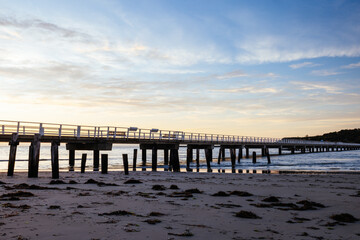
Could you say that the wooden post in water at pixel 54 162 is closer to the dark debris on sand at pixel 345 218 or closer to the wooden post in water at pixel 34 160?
the wooden post in water at pixel 34 160

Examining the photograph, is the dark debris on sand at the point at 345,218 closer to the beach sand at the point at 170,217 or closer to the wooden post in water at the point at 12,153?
the beach sand at the point at 170,217

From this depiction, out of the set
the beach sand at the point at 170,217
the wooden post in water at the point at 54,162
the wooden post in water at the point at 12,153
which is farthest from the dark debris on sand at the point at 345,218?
the wooden post in water at the point at 12,153

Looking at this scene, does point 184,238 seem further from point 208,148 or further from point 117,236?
point 208,148

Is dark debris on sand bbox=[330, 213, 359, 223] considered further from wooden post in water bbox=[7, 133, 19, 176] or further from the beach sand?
wooden post in water bbox=[7, 133, 19, 176]

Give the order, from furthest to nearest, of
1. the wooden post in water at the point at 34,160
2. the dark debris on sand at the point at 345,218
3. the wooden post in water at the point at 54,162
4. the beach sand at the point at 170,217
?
the wooden post in water at the point at 34,160 → the wooden post in water at the point at 54,162 → the dark debris on sand at the point at 345,218 → the beach sand at the point at 170,217

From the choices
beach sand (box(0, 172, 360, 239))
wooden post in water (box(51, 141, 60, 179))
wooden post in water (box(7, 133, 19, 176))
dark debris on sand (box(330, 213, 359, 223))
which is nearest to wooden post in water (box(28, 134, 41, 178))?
wooden post in water (box(51, 141, 60, 179))

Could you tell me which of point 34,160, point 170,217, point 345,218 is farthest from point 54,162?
point 345,218

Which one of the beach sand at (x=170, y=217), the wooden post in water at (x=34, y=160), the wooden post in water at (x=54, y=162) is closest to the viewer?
the beach sand at (x=170, y=217)

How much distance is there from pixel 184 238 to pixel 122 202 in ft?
14.6

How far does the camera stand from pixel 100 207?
9438 millimetres

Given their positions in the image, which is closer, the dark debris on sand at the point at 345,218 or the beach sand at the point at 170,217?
the beach sand at the point at 170,217

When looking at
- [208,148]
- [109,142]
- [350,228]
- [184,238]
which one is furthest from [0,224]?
[208,148]

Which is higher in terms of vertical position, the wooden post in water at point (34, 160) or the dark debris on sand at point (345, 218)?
the wooden post in water at point (34, 160)

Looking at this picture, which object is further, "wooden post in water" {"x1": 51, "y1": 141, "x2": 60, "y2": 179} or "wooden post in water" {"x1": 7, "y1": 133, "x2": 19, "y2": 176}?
"wooden post in water" {"x1": 7, "y1": 133, "x2": 19, "y2": 176}
